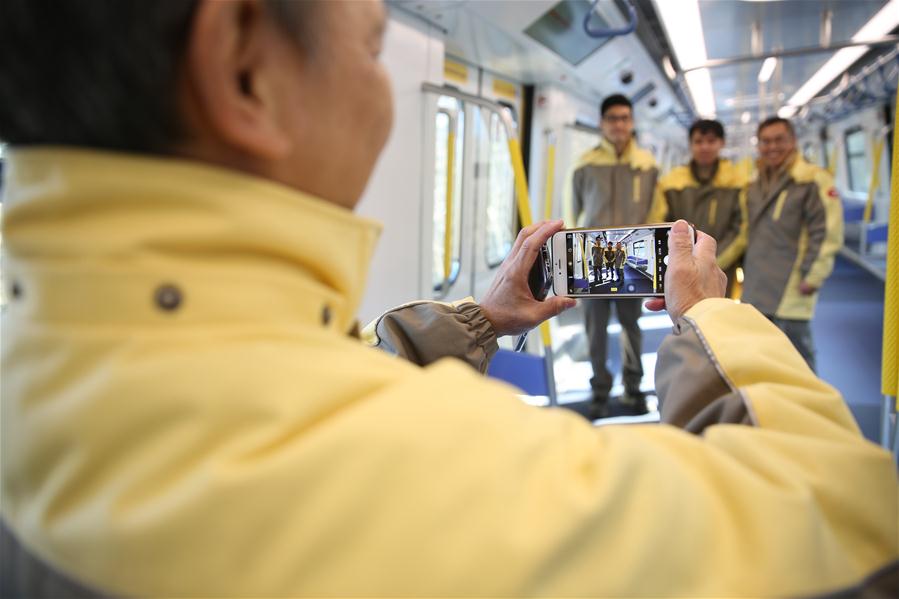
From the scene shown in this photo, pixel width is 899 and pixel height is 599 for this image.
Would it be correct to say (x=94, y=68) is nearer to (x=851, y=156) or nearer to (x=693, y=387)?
(x=693, y=387)

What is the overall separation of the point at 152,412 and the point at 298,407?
0.10m

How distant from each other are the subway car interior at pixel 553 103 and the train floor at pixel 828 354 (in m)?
0.02

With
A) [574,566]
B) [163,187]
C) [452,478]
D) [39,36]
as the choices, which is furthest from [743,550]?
[39,36]

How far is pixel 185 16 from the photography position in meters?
0.45

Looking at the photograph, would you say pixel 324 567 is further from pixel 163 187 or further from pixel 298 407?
pixel 163 187

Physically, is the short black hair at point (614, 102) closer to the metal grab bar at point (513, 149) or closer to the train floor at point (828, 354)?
the metal grab bar at point (513, 149)

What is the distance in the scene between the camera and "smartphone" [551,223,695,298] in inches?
52.4

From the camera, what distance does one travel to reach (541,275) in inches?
53.2

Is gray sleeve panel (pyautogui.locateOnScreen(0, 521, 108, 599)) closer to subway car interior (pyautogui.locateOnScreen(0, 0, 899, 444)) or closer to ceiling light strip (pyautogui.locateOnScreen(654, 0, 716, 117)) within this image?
subway car interior (pyautogui.locateOnScreen(0, 0, 899, 444))

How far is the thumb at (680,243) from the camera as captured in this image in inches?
39.8

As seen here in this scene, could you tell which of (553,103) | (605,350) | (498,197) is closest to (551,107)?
(553,103)

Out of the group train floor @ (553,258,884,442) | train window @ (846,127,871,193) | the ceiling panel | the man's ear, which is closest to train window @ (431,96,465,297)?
train floor @ (553,258,884,442)

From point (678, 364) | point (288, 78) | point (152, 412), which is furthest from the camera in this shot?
point (678, 364)

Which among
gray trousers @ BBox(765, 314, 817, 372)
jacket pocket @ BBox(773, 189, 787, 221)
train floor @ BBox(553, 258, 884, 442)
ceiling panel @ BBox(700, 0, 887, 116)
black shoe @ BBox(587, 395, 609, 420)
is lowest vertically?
black shoe @ BBox(587, 395, 609, 420)
